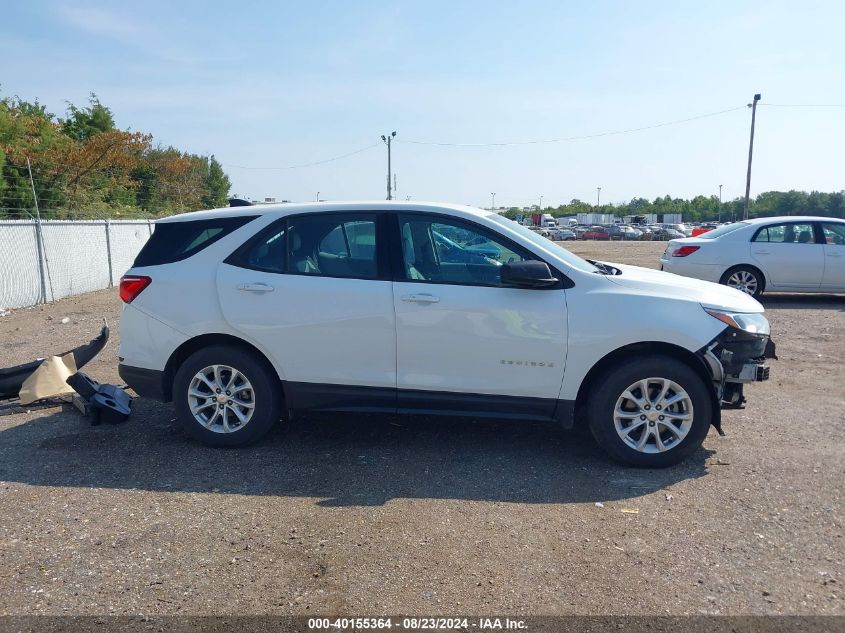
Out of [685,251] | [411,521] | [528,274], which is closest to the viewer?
[411,521]

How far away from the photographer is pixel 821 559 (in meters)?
3.61

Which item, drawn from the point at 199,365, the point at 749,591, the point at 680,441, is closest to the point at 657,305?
the point at 680,441

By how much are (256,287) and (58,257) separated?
10.8 m

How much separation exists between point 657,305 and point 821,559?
73.1 inches

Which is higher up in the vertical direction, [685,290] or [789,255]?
[685,290]

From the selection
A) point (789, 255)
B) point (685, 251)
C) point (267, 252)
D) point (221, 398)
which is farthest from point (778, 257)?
point (221, 398)

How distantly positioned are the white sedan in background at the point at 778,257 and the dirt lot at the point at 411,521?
6692mm

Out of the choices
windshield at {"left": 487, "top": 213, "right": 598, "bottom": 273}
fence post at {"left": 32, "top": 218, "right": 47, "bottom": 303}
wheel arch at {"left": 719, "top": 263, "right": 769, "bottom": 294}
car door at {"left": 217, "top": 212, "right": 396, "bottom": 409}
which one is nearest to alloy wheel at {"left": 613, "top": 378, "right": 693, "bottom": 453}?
windshield at {"left": 487, "top": 213, "right": 598, "bottom": 273}

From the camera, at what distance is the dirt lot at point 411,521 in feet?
10.8

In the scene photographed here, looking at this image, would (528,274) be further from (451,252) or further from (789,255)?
(789,255)

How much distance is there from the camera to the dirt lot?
330 cm

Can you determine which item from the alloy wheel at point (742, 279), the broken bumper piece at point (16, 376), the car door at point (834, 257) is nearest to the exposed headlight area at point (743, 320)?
the broken bumper piece at point (16, 376)

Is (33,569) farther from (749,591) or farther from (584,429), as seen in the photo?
(584,429)

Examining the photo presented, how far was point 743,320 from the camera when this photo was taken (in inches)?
191
